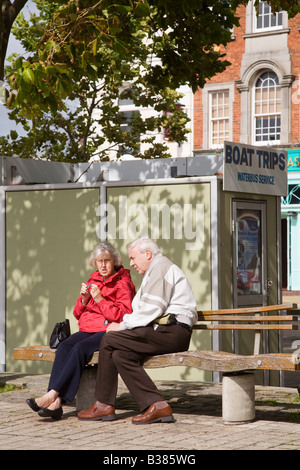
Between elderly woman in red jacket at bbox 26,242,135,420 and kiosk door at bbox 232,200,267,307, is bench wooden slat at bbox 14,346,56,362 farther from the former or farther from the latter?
kiosk door at bbox 232,200,267,307

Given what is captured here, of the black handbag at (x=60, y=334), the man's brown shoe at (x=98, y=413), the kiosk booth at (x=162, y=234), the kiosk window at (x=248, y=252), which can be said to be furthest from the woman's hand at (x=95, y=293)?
the kiosk window at (x=248, y=252)

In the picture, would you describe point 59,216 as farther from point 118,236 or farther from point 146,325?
point 146,325

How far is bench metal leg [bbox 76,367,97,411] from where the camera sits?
809cm

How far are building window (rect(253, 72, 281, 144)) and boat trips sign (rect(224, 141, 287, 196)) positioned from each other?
19.3 meters

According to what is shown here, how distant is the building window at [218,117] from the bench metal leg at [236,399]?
24116 millimetres

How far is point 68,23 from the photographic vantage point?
32.6ft

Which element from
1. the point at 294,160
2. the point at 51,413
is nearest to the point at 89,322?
the point at 51,413

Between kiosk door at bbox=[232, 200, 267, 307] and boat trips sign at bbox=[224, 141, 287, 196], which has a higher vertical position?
boat trips sign at bbox=[224, 141, 287, 196]

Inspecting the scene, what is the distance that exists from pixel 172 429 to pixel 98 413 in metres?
0.77

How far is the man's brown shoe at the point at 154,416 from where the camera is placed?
7383 mm

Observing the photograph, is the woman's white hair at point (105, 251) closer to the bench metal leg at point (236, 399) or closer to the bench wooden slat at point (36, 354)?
the bench wooden slat at point (36, 354)

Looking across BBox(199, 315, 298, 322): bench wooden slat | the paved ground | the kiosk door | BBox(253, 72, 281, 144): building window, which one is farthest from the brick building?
BBox(199, 315, 298, 322): bench wooden slat

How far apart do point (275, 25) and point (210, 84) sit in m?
3.00
